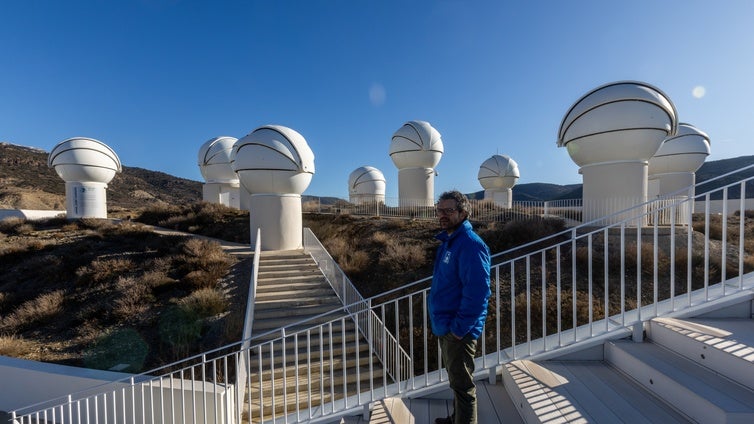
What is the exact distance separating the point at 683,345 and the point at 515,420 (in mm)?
1567

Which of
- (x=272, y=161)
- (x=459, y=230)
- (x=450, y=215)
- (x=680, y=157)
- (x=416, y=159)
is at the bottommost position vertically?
(x=459, y=230)

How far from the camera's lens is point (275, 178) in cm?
1189

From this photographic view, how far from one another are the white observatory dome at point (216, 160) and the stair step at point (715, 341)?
946 inches

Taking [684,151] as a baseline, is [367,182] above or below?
below

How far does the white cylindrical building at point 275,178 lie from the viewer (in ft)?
38.7

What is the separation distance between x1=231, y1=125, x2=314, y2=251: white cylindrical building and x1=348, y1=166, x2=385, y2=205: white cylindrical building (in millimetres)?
12867

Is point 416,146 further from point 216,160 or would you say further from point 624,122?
point 216,160

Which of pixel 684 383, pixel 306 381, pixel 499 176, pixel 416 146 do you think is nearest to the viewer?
pixel 684 383

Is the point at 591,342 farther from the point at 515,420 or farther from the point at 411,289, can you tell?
the point at 411,289

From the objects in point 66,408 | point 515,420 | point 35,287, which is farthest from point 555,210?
point 35,287

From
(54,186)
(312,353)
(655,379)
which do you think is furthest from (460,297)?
(54,186)

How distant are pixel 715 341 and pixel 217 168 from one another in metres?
25.1

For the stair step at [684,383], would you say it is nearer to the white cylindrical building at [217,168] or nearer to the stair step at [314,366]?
the stair step at [314,366]

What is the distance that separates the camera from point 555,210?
16.3 m
